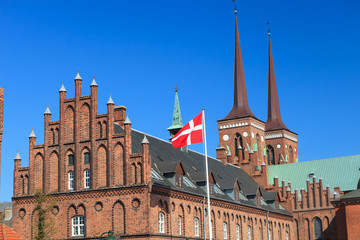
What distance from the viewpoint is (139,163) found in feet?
162

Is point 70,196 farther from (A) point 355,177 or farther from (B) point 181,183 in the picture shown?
(A) point 355,177

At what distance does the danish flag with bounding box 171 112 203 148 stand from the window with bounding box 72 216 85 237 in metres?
12.8

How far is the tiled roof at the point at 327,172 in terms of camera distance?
90.9m

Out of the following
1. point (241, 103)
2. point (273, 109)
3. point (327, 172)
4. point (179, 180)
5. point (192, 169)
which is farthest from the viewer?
point (273, 109)

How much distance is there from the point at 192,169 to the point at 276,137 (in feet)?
179

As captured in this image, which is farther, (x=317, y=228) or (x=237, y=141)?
(x=237, y=141)

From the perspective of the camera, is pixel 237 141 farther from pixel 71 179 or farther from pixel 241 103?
pixel 71 179

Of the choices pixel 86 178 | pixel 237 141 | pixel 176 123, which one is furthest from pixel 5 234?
pixel 237 141

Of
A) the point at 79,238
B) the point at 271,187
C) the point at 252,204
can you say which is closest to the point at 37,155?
the point at 79,238

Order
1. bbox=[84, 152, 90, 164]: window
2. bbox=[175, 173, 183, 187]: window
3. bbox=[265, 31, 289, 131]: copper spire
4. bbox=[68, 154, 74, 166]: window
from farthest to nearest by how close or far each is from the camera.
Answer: bbox=[265, 31, 289, 131]: copper spire → bbox=[175, 173, 183, 187]: window → bbox=[68, 154, 74, 166]: window → bbox=[84, 152, 90, 164]: window

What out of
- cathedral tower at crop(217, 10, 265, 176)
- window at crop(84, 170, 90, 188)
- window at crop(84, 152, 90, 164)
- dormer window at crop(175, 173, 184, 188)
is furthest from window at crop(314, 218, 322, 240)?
window at crop(84, 152, 90, 164)

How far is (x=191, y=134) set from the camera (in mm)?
42656

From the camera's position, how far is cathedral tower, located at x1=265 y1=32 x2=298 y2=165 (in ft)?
377

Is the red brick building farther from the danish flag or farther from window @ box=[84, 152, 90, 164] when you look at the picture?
the danish flag
